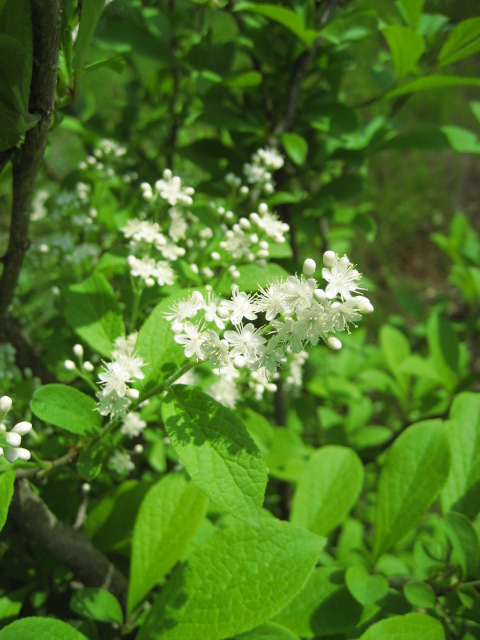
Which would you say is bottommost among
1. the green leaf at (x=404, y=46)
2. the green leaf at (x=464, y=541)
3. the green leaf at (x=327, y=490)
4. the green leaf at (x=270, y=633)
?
the green leaf at (x=327, y=490)

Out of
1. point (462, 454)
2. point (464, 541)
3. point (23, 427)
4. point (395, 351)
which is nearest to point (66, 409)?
point (23, 427)

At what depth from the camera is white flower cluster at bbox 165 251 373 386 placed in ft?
3.03

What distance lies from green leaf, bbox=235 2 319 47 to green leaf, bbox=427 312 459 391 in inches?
57.7

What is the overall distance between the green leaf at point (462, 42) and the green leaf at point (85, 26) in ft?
3.28

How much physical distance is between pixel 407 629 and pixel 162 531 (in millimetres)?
617

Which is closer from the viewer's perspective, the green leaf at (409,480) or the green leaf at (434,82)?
the green leaf at (409,480)

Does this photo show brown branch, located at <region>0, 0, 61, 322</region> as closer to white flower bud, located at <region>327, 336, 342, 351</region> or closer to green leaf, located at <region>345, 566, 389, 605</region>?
white flower bud, located at <region>327, 336, 342, 351</region>

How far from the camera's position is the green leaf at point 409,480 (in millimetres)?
1348

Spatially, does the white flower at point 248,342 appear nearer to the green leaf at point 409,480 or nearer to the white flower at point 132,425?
the white flower at point 132,425

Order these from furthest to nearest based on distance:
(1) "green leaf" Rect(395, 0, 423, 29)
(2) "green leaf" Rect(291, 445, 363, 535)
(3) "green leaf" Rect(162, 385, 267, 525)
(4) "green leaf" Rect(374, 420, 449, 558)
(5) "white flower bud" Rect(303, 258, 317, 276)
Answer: (1) "green leaf" Rect(395, 0, 423, 29) → (2) "green leaf" Rect(291, 445, 363, 535) → (4) "green leaf" Rect(374, 420, 449, 558) → (5) "white flower bud" Rect(303, 258, 317, 276) → (3) "green leaf" Rect(162, 385, 267, 525)

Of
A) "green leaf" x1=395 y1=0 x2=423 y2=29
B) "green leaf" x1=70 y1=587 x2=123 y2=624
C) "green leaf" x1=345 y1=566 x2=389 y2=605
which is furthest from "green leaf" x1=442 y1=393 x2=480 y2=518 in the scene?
"green leaf" x1=395 y1=0 x2=423 y2=29

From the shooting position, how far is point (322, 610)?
1236mm

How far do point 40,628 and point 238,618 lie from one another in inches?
15.2

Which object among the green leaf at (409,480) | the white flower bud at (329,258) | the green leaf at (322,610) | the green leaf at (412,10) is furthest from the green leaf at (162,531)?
the green leaf at (412,10)
